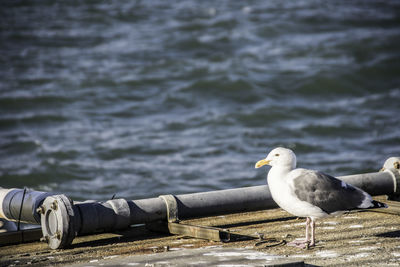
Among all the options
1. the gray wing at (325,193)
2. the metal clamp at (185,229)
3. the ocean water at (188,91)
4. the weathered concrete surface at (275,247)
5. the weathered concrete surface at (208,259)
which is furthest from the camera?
the ocean water at (188,91)

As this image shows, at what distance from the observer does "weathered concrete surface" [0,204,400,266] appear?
4398 millimetres

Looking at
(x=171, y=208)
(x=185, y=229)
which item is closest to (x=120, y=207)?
(x=171, y=208)

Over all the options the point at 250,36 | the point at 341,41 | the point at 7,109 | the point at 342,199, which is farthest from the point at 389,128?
the point at 342,199

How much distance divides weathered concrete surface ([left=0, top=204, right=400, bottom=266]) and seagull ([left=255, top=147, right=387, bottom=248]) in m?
0.25

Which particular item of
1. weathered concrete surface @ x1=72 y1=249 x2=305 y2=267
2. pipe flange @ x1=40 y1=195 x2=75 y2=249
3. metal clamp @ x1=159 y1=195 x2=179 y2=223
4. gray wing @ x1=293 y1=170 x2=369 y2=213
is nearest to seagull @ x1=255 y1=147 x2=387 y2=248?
gray wing @ x1=293 y1=170 x2=369 y2=213

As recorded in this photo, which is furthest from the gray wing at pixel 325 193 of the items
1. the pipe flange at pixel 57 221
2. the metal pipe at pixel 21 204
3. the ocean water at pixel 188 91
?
the ocean water at pixel 188 91

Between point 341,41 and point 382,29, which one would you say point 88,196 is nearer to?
point 341,41

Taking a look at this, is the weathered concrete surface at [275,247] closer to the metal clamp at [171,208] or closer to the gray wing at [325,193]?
the metal clamp at [171,208]

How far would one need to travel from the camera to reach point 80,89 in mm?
19797

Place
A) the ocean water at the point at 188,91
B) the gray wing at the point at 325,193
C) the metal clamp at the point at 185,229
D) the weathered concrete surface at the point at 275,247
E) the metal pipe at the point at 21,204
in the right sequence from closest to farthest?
1. the weathered concrete surface at the point at 275,247
2. the gray wing at the point at 325,193
3. the metal clamp at the point at 185,229
4. the metal pipe at the point at 21,204
5. the ocean water at the point at 188,91

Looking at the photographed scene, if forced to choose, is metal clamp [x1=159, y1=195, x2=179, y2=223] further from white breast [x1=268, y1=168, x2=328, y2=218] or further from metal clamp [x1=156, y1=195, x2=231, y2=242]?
white breast [x1=268, y1=168, x2=328, y2=218]

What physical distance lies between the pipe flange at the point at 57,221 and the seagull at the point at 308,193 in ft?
4.91

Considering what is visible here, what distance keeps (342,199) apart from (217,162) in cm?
952

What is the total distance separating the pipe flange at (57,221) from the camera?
468 centimetres
